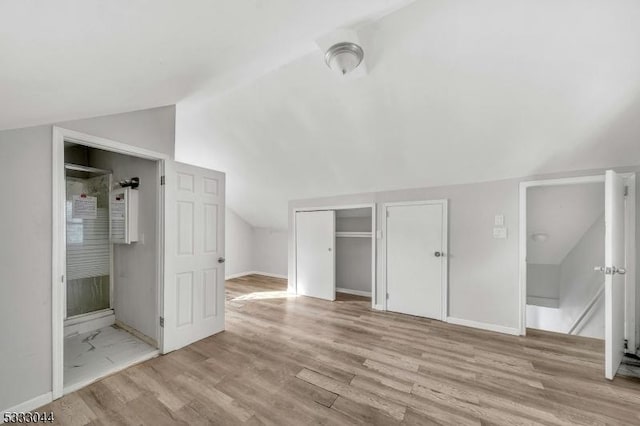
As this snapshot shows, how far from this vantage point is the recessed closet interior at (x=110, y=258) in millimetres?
2699

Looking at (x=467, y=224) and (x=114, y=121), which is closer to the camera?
(x=114, y=121)

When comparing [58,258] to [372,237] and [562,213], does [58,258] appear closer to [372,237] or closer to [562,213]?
[372,237]

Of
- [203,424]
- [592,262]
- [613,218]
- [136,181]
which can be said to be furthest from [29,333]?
[592,262]

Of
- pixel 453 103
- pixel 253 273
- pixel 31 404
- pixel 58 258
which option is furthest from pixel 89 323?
pixel 453 103

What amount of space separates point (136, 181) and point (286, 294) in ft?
10.3

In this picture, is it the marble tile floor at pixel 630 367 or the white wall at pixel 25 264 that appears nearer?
the white wall at pixel 25 264

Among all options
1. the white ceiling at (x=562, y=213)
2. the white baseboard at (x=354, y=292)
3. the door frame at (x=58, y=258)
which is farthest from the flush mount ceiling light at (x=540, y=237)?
the door frame at (x=58, y=258)

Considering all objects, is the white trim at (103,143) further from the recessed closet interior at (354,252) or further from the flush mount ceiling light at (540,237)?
the flush mount ceiling light at (540,237)

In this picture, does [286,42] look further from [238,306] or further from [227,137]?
[238,306]

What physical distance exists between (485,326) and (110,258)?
5051mm

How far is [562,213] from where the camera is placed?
10.5 ft

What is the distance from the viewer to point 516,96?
2.22 m

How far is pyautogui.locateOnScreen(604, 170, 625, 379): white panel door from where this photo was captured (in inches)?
81.9

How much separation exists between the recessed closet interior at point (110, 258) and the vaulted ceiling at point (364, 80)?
1145mm
